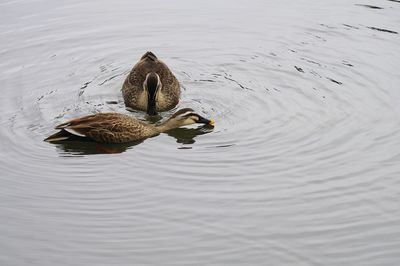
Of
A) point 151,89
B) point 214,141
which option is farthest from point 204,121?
point 151,89

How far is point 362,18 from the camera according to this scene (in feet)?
51.1

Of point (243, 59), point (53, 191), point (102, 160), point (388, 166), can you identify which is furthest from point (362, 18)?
point (53, 191)

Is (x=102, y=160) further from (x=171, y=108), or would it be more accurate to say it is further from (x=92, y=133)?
(x=171, y=108)

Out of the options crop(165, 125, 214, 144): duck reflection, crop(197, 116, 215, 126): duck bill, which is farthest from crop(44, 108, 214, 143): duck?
crop(165, 125, 214, 144): duck reflection

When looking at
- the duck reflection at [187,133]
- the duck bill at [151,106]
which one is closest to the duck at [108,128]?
the duck reflection at [187,133]

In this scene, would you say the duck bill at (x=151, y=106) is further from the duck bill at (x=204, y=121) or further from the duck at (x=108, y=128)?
the duck bill at (x=204, y=121)

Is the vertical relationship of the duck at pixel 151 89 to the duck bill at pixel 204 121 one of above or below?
above

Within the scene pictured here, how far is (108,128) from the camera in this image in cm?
1082

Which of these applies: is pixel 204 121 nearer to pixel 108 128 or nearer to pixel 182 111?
pixel 182 111

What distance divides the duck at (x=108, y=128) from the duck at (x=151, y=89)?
904mm

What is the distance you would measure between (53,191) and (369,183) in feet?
13.1

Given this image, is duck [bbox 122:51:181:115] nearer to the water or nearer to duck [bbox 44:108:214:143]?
the water

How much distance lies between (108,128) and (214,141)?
5.19 ft

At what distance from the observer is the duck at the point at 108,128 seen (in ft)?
35.1
